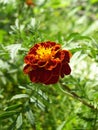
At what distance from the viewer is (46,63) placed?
4.04ft

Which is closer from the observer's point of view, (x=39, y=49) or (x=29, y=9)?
(x=39, y=49)

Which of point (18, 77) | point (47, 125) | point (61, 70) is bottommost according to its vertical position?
point (47, 125)

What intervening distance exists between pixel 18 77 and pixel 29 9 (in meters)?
0.43

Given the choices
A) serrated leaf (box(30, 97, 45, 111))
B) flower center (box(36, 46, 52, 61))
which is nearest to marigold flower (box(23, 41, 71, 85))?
flower center (box(36, 46, 52, 61))

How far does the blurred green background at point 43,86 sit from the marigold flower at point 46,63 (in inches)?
2.4

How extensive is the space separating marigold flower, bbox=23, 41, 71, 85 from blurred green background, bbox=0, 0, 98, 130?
0.06m

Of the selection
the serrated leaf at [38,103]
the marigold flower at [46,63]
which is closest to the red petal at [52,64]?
the marigold flower at [46,63]

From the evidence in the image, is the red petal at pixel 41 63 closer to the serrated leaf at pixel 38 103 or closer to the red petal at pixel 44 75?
the red petal at pixel 44 75

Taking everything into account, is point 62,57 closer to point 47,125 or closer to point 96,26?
point 47,125

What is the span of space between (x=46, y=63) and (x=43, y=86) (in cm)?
15

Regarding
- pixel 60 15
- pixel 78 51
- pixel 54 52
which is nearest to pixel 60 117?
pixel 78 51

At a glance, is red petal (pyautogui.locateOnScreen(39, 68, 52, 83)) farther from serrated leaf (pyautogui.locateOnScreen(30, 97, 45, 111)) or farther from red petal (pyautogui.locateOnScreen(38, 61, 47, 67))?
serrated leaf (pyautogui.locateOnScreen(30, 97, 45, 111))

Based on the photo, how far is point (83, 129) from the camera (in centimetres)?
165

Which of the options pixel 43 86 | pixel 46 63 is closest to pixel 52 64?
pixel 46 63
